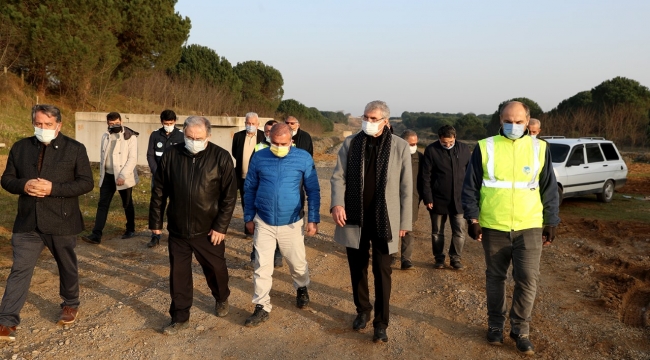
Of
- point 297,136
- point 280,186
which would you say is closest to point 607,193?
point 297,136

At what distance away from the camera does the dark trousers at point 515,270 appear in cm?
434

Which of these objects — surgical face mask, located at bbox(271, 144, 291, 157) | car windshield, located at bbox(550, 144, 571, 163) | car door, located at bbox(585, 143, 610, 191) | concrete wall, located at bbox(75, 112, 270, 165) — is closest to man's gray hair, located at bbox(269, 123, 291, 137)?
surgical face mask, located at bbox(271, 144, 291, 157)

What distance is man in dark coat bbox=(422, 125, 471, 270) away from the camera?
678 centimetres

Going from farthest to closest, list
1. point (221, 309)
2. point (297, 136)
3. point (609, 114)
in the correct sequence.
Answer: point (609, 114) < point (297, 136) < point (221, 309)

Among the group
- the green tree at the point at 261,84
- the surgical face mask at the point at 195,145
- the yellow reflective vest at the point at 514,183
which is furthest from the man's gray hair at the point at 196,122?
the green tree at the point at 261,84

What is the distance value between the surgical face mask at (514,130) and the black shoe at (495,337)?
169cm

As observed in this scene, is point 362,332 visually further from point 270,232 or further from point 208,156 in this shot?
point 208,156

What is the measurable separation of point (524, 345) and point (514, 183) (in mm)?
1362

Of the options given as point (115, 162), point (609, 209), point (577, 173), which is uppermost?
point (115, 162)

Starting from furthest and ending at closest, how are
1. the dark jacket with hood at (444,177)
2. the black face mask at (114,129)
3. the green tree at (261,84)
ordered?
1. the green tree at (261,84)
2. the black face mask at (114,129)
3. the dark jacket with hood at (444,177)

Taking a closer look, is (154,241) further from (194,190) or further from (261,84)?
(261,84)

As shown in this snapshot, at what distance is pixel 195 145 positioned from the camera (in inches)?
182

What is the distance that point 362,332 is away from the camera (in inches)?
187

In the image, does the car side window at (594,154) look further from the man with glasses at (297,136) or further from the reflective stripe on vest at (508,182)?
the reflective stripe on vest at (508,182)
